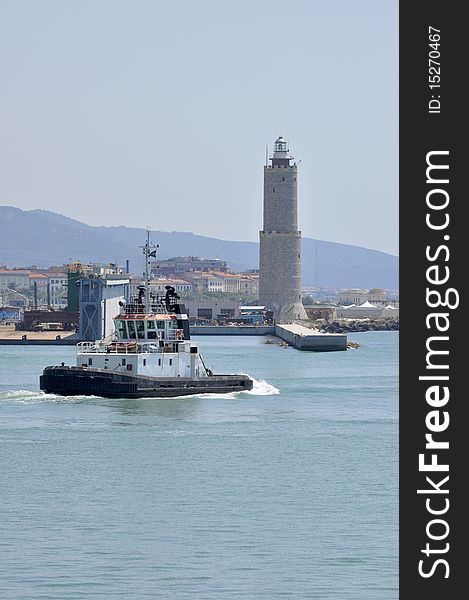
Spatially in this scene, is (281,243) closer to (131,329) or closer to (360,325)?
(360,325)

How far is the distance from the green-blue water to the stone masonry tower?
75118 mm

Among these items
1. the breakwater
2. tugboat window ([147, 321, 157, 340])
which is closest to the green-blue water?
tugboat window ([147, 321, 157, 340])

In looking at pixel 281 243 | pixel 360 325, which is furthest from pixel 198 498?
pixel 360 325

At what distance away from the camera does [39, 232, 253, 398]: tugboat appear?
40.1m

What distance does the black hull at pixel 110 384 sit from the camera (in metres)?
40.0

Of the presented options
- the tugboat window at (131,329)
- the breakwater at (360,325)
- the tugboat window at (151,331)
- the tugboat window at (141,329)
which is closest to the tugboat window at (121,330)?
the tugboat window at (131,329)

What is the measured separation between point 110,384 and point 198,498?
15723 mm

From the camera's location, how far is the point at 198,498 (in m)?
24.5

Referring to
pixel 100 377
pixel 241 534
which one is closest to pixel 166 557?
pixel 241 534

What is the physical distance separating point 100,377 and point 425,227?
2741 cm

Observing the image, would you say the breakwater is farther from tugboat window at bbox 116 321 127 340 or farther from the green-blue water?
the green-blue water

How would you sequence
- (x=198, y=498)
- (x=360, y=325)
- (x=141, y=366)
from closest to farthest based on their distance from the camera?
(x=198, y=498) < (x=141, y=366) < (x=360, y=325)

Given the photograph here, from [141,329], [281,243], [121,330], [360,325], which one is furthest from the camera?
[360,325]

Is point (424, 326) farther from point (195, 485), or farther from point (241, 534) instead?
point (195, 485)
